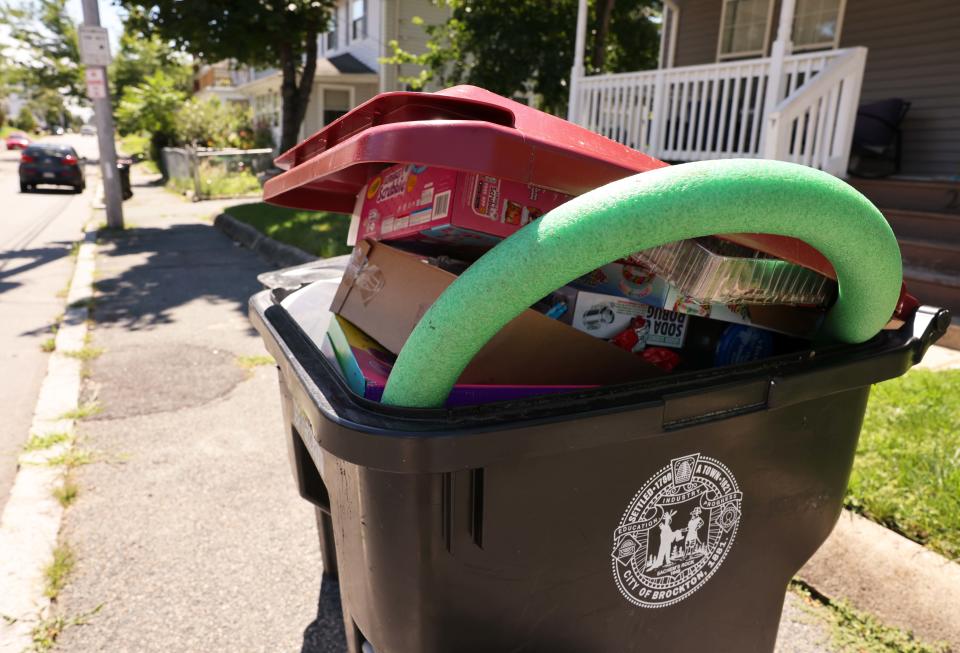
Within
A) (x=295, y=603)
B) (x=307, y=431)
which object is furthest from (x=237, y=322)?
(x=307, y=431)

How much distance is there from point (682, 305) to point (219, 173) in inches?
713

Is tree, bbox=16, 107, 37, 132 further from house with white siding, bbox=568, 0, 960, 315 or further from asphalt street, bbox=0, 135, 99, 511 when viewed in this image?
house with white siding, bbox=568, 0, 960, 315

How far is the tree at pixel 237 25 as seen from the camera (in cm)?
1237

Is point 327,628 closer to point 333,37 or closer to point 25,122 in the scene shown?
point 333,37

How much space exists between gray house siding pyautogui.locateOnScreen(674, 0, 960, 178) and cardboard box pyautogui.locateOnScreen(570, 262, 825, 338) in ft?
24.4

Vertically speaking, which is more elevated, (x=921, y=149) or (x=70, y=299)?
(x=921, y=149)

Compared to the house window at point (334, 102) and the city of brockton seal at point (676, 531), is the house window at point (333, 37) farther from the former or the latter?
the city of brockton seal at point (676, 531)

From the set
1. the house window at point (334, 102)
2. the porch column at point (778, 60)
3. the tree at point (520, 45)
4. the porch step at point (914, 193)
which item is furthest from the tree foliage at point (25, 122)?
A: the porch step at point (914, 193)

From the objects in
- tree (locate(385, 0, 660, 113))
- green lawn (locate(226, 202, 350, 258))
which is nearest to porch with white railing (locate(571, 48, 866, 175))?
tree (locate(385, 0, 660, 113))

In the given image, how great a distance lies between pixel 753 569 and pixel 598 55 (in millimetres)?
11823

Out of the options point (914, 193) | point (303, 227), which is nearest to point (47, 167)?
point (303, 227)

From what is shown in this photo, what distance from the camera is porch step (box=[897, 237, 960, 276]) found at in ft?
16.0

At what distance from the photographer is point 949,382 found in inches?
134

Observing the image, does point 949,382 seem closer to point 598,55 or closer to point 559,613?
point 559,613
